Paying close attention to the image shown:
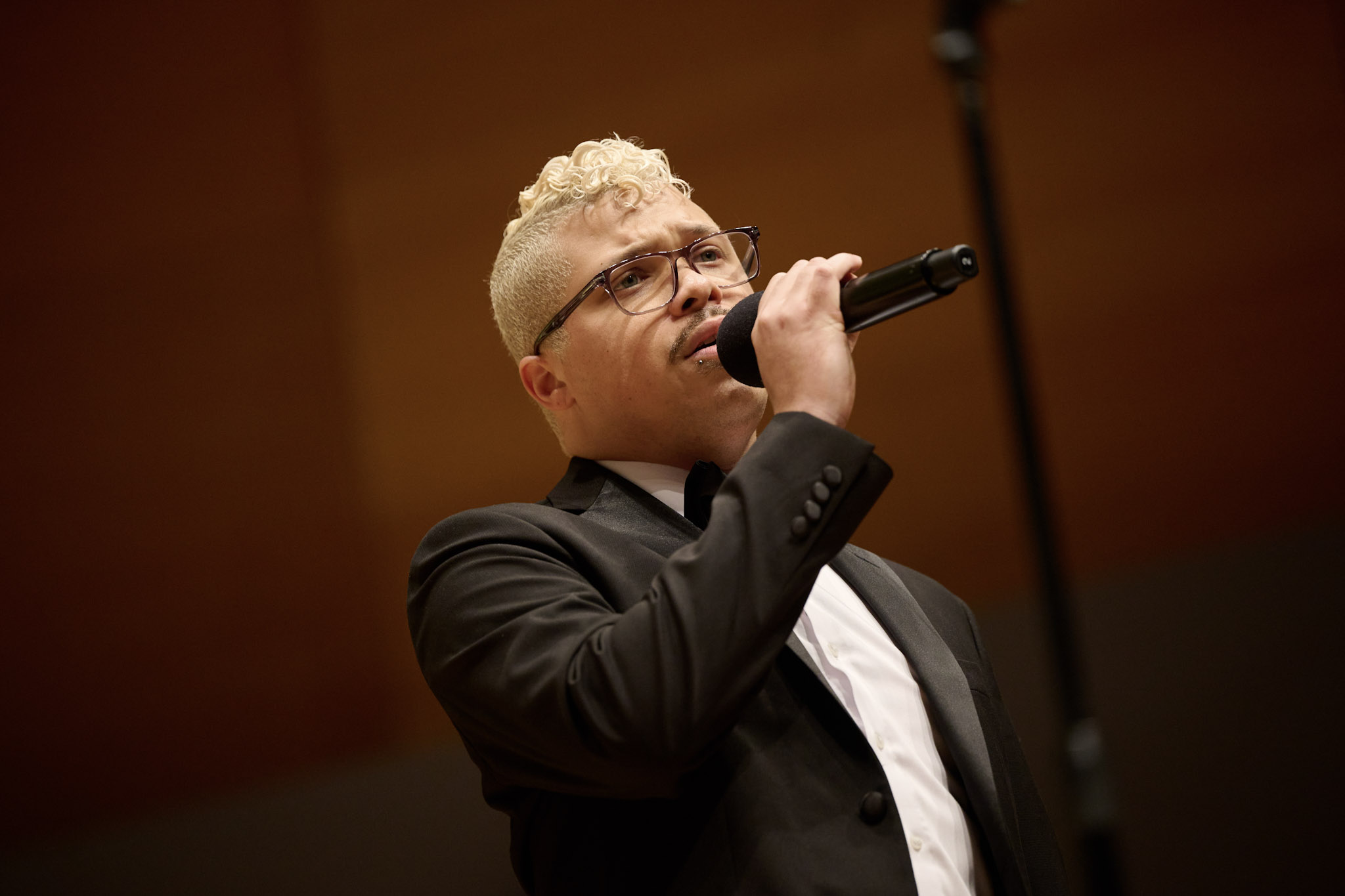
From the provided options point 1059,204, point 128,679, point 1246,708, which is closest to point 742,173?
point 1059,204

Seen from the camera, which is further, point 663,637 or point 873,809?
point 873,809

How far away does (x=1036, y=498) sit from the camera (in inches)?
25.4

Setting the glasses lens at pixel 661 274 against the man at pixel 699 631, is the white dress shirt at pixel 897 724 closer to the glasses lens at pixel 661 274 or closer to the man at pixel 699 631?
the man at pixel 699 631

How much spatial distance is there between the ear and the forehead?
141mm

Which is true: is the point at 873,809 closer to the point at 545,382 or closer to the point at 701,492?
the point at 701,492

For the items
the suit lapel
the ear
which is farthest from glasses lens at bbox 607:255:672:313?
the suit lapel

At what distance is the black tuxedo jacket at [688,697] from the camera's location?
91cm

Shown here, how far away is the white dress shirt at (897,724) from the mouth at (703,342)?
0.31 metres

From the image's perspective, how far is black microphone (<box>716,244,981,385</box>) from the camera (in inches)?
35.8

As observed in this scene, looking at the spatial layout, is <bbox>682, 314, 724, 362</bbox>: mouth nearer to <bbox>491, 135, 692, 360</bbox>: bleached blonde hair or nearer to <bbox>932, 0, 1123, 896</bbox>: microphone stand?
<bbox>491, 135, 692, 360</bbox>: bleached blonde hair

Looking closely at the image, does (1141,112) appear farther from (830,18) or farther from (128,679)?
(128,679)

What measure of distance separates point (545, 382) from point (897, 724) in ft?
2.15

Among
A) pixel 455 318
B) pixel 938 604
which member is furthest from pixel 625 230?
pixel 455 318

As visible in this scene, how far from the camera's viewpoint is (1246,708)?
6.91 ft
